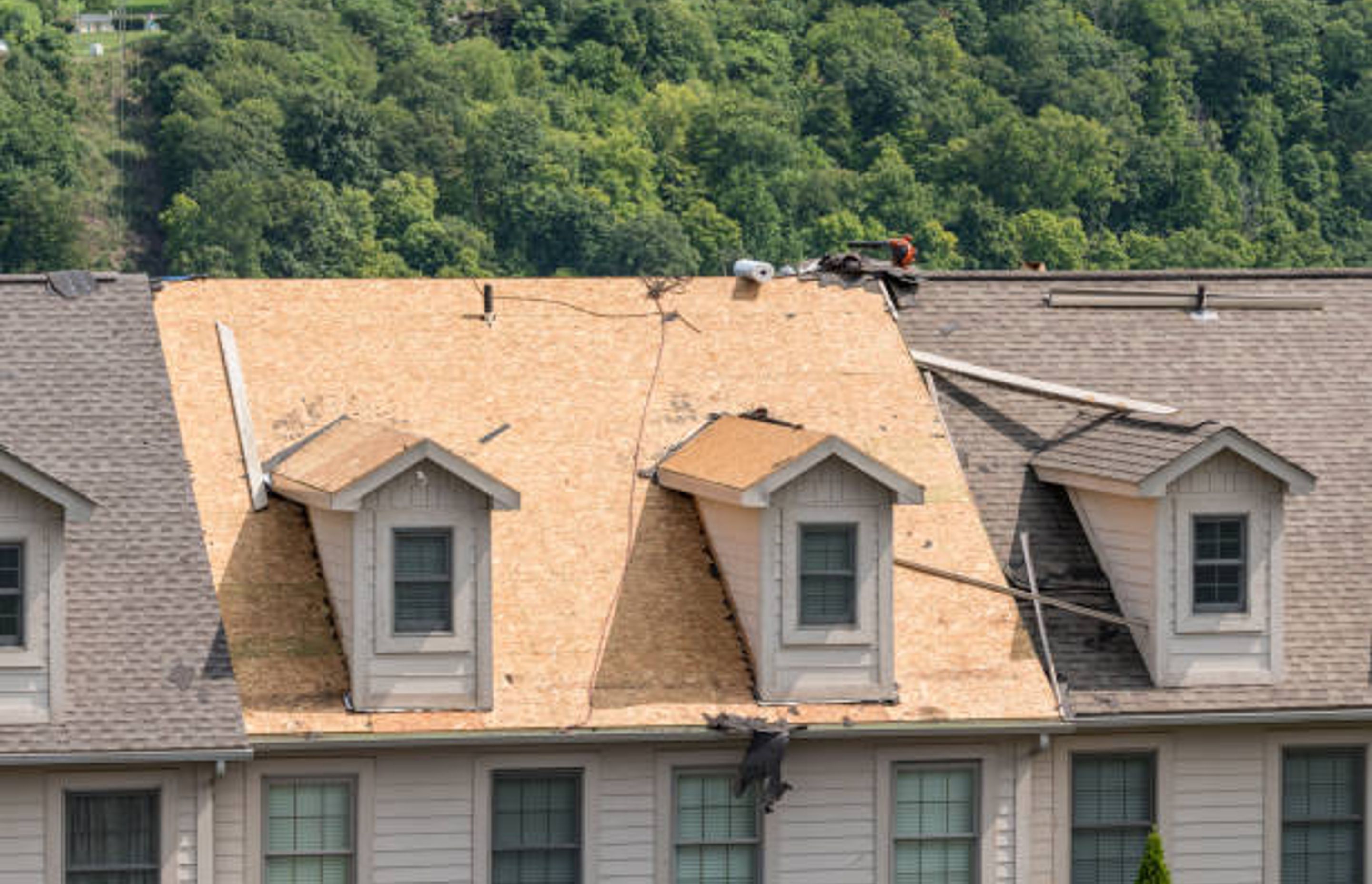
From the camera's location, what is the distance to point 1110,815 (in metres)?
28.9

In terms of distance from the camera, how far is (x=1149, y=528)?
2889 cm

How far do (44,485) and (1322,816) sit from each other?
452 inches

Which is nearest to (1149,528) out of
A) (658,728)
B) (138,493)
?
(658,728)

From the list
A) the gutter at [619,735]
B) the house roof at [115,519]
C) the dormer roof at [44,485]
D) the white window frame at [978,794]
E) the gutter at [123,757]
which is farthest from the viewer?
the white window frame at [978,794]

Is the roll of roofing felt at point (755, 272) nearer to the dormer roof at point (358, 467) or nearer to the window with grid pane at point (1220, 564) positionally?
the dormer roof at point (358, 467)

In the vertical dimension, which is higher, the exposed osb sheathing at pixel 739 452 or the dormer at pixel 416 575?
the exposed osb sheathing at pixel 739 452

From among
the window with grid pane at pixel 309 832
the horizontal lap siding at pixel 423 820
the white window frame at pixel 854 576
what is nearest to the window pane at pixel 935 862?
the white window frame at pixel 854 576

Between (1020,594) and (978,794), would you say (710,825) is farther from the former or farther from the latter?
(1020,594)

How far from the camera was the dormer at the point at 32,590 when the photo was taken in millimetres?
26047

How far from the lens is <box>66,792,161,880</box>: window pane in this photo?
2631cm

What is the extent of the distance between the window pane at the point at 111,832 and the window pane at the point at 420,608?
2.43 metres

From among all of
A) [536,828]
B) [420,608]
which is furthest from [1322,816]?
[420,608]

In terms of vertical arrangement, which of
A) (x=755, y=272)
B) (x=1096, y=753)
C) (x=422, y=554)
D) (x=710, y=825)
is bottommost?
(x=710, y=825)

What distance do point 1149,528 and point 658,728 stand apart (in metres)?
4.80
